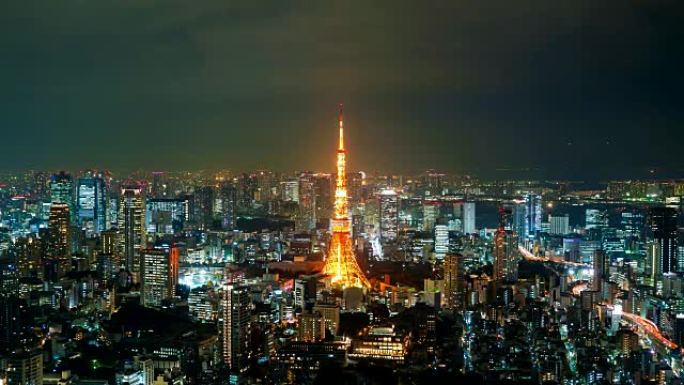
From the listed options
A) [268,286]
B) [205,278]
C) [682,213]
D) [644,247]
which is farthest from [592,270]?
[205,278]

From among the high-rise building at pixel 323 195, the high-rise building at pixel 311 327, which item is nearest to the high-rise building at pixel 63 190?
the high-rise building at pixel 323 195

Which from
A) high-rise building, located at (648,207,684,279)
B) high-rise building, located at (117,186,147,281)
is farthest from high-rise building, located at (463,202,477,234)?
high-rise building, located at (117,186,147,281)

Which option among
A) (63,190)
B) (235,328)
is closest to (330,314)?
(235,328)

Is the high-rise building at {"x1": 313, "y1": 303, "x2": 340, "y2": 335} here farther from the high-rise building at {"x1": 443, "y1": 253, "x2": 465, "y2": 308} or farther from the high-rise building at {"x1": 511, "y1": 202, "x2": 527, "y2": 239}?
the high-rise building at {"x1": 511, "y1": 202, "x2": 527, "y2": 239}

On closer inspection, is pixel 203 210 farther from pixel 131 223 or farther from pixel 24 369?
pixel 24 369

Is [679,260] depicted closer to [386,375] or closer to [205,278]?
[386,375]
